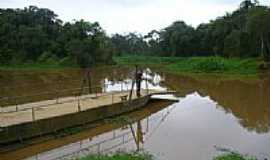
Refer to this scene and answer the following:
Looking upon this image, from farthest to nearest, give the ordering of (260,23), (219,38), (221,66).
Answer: (219,38), (221,66), (260,23)

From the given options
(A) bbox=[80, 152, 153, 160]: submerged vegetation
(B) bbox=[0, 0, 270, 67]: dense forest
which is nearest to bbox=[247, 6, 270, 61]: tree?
(B) bbox=[0, 0, 270, 67]: dense forest

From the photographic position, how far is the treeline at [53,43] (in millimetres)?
43812

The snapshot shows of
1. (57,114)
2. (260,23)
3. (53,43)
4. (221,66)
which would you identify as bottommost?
(57,114)

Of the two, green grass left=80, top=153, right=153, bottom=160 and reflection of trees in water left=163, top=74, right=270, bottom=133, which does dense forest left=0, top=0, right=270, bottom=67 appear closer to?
reflection of trees in water left=163, top=74, right=270, bottom=133

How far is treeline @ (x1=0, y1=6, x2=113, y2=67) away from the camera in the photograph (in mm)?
43812

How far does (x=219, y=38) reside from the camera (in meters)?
49.8

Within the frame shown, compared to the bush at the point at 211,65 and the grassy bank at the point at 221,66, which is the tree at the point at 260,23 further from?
the bush at the point at 211,65

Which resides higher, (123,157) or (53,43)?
(53,43)

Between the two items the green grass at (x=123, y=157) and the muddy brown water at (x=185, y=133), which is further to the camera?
the muddy brown water at (x=185, y=133)

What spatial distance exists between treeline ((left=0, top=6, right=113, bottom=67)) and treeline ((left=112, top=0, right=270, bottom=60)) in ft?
45.7

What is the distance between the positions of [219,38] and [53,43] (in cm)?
2032

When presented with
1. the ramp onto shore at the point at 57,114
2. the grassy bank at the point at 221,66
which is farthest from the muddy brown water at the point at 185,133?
the grassy bank at the point at 221,66

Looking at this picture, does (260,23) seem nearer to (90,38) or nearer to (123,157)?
(90,38)

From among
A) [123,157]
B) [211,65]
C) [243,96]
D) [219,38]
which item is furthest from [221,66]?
[123,157]
